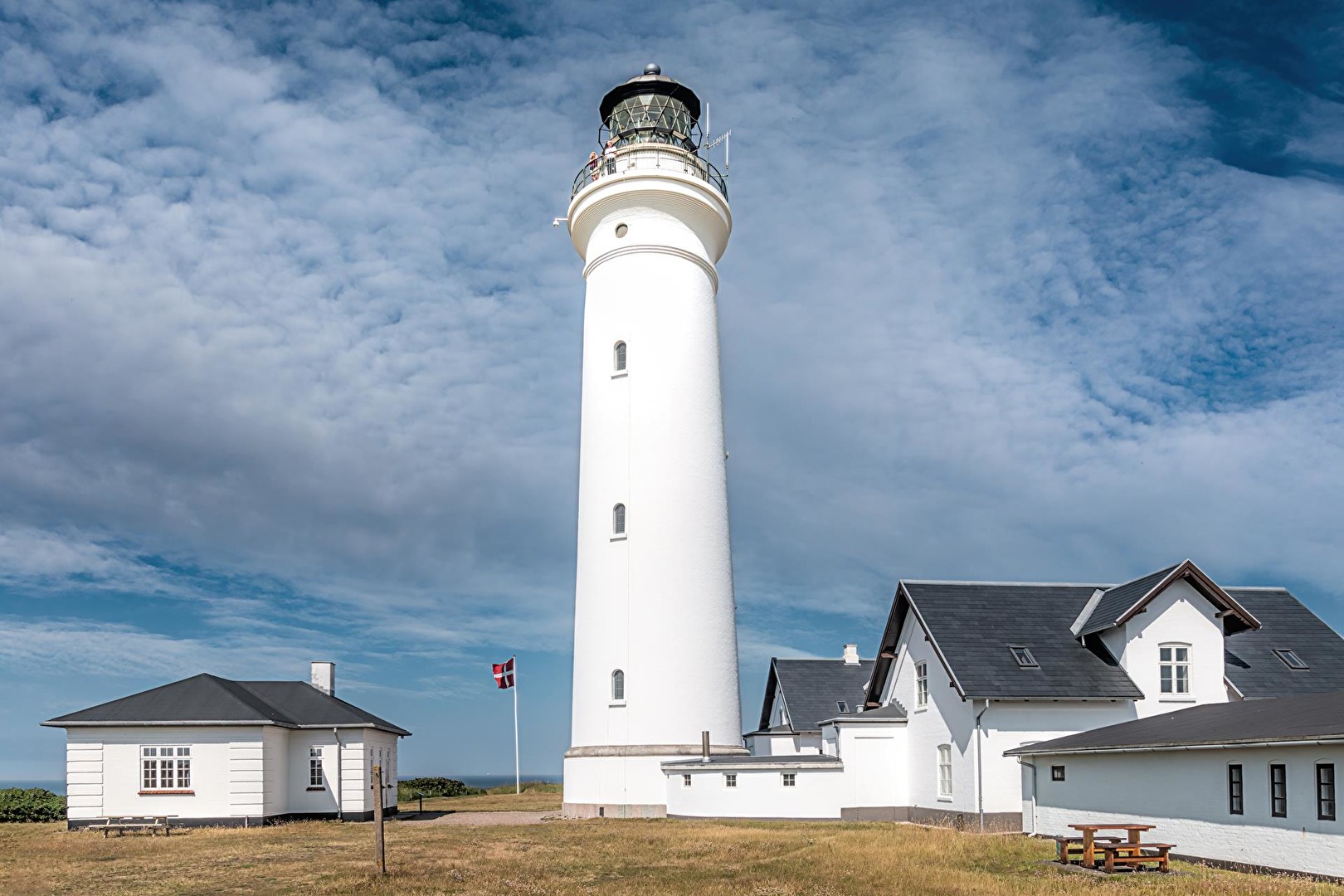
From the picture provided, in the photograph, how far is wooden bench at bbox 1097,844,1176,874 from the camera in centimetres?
1748

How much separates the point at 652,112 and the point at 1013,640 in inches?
712

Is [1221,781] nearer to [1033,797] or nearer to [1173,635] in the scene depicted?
[1033,797]

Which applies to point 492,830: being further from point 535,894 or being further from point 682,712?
point 535,894

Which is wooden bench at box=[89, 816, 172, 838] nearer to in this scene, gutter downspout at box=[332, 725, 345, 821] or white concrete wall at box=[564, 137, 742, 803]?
gutter downspout at box=[332, 725, 345, 821]

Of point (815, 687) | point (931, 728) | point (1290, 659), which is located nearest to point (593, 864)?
point (931, 728)

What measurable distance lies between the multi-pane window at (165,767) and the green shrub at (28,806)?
8.73 meters

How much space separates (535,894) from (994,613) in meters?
17.3

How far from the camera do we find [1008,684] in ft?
86.4

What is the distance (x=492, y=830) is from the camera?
88.7ft

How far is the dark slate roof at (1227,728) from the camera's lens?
16641 mm

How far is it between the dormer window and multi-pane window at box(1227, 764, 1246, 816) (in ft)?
40.7

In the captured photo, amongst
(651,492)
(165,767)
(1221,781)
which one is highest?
(651,492)

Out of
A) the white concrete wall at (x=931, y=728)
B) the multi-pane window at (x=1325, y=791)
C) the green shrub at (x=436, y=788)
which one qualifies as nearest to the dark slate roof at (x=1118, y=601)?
the white concrete wall at (x=931, y=728)

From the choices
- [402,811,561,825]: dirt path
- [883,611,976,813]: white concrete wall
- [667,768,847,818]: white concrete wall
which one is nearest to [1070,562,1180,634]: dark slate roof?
[883,611,976,813]: white concrete wall
